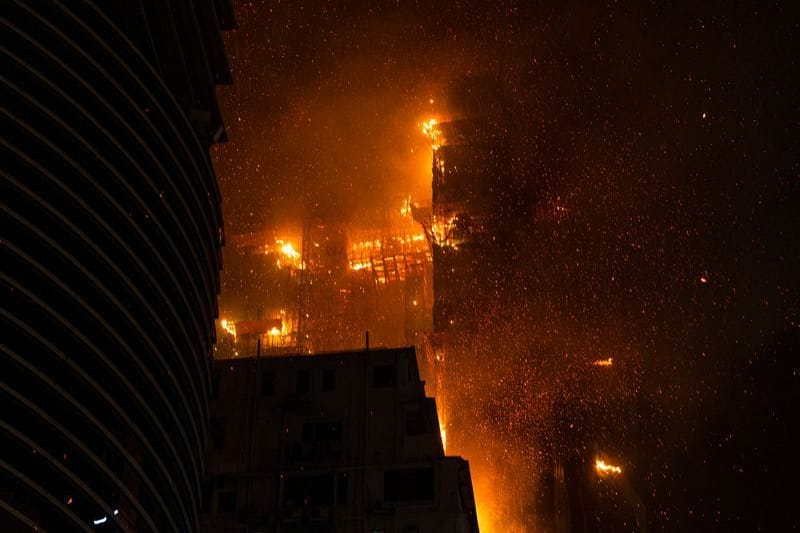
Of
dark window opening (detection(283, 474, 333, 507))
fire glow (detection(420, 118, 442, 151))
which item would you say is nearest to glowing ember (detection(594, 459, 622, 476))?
dark window opening (detection(283, 474, 333, 507))

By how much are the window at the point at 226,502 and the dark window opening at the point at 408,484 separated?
685 cm

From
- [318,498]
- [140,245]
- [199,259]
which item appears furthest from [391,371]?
[140,245]

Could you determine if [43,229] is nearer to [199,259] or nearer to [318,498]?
[199,259]

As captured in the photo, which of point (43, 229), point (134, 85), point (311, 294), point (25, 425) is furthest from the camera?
point (311, 294)

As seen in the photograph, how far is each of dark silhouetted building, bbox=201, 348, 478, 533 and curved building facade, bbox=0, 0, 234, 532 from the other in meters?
13.8

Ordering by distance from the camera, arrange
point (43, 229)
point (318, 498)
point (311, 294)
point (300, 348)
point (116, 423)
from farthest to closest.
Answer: point (311, 294)
point (300, 348)
point (318, 498)
point (116, 423)
point (43, 229)

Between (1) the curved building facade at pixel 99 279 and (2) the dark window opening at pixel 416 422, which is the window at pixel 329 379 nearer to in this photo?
(2) the dark window opening at pixel 416 422

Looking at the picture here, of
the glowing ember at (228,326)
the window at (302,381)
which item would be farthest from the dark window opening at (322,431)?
the glowing ember at (228,326)

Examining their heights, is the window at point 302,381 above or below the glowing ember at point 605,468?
above

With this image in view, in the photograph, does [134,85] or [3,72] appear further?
[134,85]

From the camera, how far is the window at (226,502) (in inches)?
1523

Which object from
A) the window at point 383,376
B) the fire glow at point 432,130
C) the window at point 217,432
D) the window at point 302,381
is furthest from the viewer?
the fire glow at point 432,130

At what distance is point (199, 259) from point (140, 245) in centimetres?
Result: 373

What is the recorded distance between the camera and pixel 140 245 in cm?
2189
